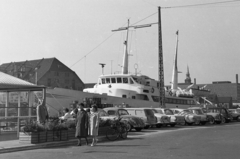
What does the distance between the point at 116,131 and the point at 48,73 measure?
73.5 metres

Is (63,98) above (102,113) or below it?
above

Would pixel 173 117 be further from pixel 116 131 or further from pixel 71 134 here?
pixel 71 134

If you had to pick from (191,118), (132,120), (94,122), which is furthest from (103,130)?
(191,118)

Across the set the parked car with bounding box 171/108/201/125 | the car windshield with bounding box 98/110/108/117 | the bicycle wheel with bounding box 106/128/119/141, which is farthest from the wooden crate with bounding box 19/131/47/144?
the parked car with bounding box 171/108/201/125

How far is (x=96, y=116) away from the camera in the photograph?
14789 mm

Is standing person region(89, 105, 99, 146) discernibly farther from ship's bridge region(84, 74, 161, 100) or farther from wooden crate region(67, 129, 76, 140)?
ship's bridge region(84, 74, 161, 100)

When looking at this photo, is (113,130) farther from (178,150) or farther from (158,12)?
(158,12)

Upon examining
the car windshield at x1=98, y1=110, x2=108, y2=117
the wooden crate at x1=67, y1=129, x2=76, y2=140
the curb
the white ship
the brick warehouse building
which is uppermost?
the brick warehouse building

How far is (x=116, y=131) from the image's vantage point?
17.2 metres

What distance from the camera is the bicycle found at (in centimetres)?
1712

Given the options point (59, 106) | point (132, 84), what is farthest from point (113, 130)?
point (132, 84)

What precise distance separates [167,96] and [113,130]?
35.6 meters

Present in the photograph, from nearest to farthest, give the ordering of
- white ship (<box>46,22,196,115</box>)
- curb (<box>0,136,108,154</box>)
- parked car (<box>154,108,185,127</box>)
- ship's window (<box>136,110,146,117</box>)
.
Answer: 1. curb (<box>0,136,108,154</box>)
2. ship's window (<box>136,110,146,117</box>)
3. parked car (<box>154,108,185,127</box>)
4. white ship (<box>46,22,196,115</box>)

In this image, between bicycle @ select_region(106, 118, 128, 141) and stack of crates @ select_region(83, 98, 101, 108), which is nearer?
bicycle @ select_region(106, 118, 128, 141)
